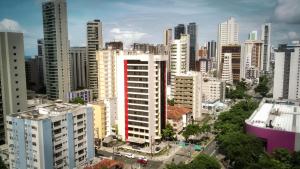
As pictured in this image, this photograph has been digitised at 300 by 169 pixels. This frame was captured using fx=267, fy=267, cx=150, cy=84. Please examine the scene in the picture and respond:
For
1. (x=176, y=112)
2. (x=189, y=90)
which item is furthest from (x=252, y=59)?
(x=176, y=112)

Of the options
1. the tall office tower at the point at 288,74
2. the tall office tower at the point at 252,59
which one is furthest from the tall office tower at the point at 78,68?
the tall office tower at the point at 252,59

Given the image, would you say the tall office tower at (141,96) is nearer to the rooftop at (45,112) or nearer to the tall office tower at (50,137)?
the tall office tower at (50,137)

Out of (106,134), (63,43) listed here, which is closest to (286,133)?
(106,134)

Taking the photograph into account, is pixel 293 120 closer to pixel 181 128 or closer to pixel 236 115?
pixel 236 115

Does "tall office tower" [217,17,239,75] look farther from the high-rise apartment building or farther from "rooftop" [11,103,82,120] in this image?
"rooftop" [11,103,82,120]

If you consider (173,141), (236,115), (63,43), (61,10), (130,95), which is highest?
(61,10)

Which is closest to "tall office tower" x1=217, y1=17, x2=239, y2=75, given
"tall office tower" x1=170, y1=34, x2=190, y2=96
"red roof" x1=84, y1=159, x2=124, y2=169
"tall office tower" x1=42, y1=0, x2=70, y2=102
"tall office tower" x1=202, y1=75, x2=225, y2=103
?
"tall office tower" x1=202, y1=75, x2=225, y2=103

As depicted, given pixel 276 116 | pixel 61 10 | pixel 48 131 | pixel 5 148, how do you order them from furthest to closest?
pixel 61 10 < pixel 276 116 < pixel 5 148 < pixel 48 131
